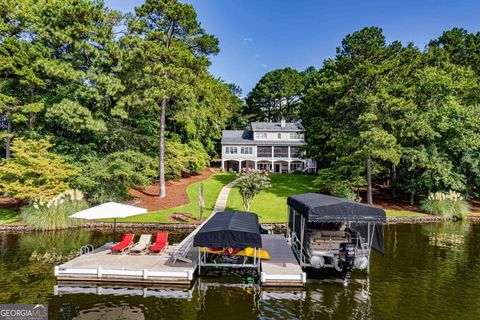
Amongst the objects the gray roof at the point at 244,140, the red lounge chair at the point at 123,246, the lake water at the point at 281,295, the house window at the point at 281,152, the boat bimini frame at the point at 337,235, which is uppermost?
the gray roof at the point at 244,140

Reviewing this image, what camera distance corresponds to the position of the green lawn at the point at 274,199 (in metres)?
26.2

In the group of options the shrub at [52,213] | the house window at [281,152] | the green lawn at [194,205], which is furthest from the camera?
the house window at [281,152]

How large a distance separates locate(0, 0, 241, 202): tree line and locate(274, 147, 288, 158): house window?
29.5 meters

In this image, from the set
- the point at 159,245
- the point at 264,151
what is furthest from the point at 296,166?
the point at 159,245

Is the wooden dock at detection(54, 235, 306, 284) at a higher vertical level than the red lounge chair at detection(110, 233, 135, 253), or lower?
lower

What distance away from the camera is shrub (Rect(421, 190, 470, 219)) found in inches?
1089

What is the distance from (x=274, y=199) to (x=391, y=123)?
13.9m

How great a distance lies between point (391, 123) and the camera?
1222 inches

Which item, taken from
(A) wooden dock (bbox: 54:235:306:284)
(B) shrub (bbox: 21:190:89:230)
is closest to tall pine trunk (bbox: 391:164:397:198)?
(A) wooden dock (bbox: 54:235:306:284)

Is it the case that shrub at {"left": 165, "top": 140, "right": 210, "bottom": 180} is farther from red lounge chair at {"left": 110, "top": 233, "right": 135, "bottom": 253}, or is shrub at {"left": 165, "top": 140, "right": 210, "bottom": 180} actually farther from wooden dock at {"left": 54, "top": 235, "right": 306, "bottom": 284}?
wooden dock at {"left": 54, "top": 235, "right": 306, "bottom": 284}

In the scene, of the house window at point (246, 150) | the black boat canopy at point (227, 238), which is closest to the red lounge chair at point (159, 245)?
the black boat canopy at point (227, 238)

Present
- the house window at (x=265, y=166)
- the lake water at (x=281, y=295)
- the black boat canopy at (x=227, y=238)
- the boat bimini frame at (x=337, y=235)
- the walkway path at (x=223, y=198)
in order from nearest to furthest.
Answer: the lake water at (x=281, y=295)
the black boat canopy at (x=227, y=238)
the boat bimini frame at (x=337, y=235)
the walkway path at (x=223, y=198)
the house window at (x=265, y=166)

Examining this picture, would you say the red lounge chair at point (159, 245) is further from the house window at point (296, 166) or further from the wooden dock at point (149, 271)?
the house window at point (296, 166)

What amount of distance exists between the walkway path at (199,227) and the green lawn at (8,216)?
42.4 feet
